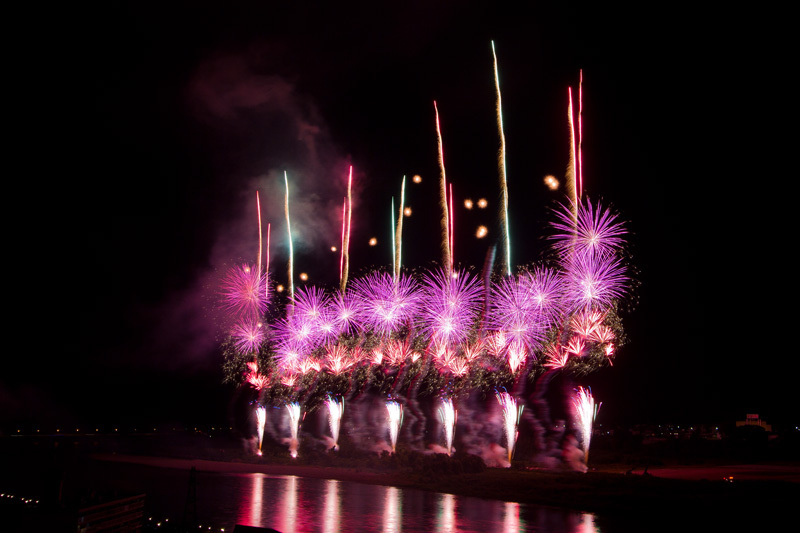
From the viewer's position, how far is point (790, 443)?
24.8 meters

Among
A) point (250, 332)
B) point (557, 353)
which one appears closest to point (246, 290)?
point (250, 332)

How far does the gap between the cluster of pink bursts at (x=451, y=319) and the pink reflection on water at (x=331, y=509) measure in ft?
25.0

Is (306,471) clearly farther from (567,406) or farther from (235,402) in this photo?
(235,402)

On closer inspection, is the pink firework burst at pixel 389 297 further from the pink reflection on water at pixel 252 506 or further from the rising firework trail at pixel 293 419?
the rising firework trail at pixel 293 419

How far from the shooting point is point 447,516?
480 inches

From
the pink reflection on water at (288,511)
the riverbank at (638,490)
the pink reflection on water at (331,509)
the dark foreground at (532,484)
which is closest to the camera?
Result: the pink reflection on water at (288,511)


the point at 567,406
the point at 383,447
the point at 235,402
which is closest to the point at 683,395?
the point at 567,406

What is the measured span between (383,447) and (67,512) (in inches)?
924

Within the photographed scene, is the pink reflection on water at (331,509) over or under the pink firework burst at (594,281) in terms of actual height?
under

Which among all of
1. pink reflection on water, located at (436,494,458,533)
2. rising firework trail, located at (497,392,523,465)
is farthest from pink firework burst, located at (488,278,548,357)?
pink reflection on water, located at (436,494,458,533)

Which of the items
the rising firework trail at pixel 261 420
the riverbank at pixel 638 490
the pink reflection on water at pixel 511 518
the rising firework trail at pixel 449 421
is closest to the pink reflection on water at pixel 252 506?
the riverbank at pixel 638 490

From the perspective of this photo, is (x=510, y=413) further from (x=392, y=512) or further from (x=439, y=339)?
(x=392, y=512)

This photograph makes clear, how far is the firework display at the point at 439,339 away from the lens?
63.8 ft

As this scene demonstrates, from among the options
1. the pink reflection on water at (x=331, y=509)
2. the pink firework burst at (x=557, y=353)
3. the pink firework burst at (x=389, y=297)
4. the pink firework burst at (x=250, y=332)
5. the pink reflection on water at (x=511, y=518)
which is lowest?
the pink reflection on water at (x=331, y=509)
